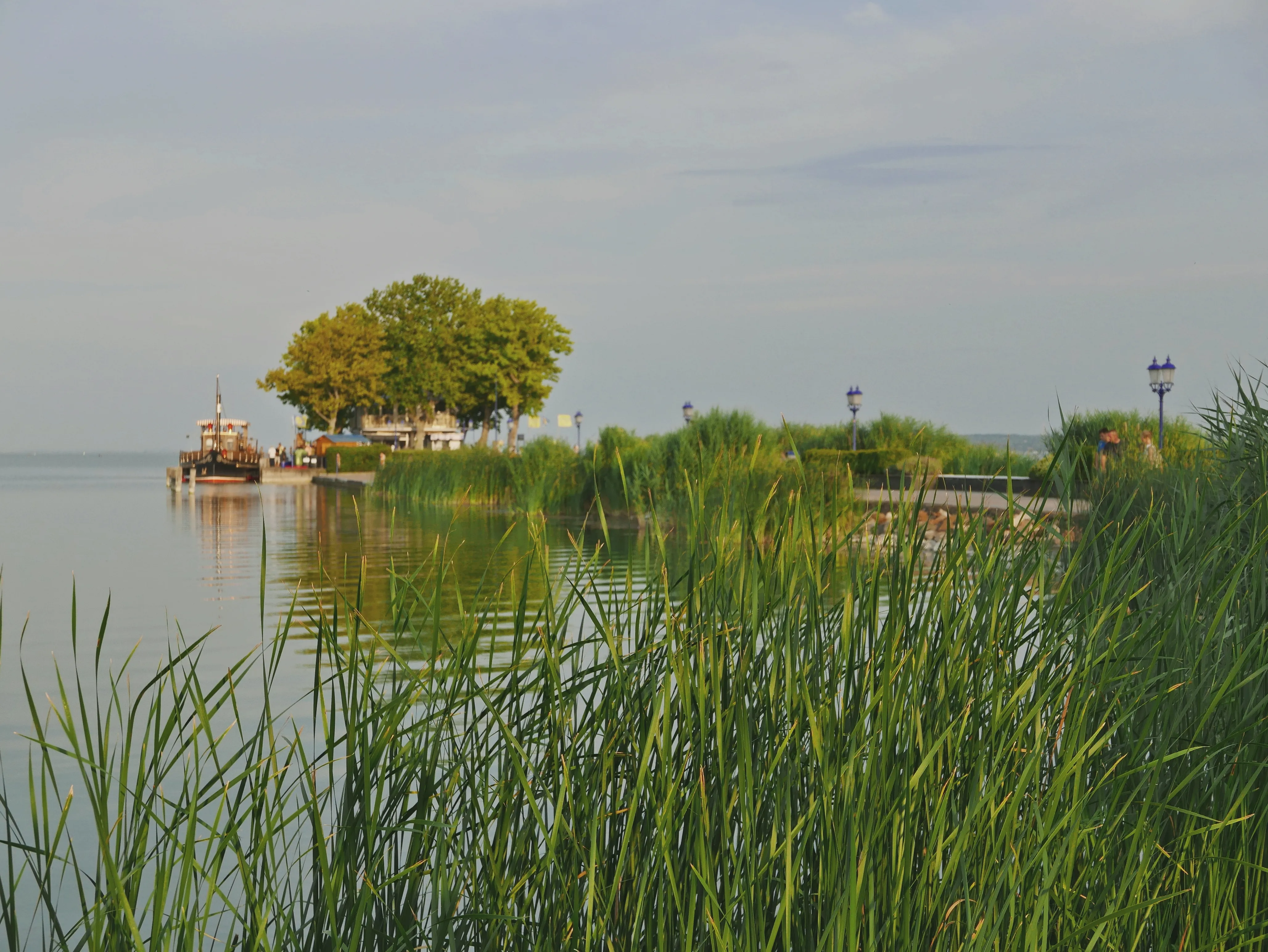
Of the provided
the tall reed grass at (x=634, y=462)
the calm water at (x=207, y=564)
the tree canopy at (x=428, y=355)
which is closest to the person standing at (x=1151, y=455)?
the tall reed grass at (x=634, y=462)

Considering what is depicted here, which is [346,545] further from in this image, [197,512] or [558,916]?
[558,916]

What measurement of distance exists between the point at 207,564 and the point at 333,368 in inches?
1706

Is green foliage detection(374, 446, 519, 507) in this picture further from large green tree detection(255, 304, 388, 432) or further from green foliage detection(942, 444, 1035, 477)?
large green tree detection(255, 304, 388, 432)

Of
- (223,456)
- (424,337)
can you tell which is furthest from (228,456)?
(424,337)

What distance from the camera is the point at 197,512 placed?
28766 millimetres

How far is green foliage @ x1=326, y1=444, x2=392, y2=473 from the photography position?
165 ft

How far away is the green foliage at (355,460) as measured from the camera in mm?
50406

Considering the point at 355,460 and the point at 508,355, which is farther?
the point at 508,355

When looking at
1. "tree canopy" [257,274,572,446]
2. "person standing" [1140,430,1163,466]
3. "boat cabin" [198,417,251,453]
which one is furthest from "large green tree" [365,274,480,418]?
"person standing" [1140,430,1163,466]

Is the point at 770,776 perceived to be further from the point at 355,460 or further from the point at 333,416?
the point at 333,416

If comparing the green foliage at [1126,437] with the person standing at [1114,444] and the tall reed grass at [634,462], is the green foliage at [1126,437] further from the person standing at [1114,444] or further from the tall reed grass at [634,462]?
the tall reed grass at [634,462]

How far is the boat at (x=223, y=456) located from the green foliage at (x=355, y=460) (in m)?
3.13

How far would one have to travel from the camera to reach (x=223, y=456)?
48281mm

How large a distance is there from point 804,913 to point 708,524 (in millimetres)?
773
